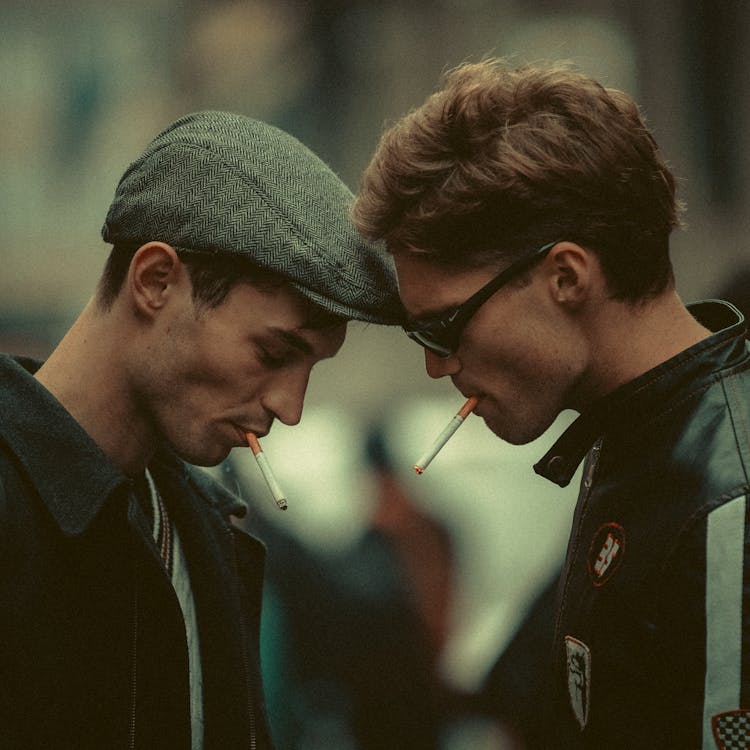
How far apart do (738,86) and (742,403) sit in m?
2.16

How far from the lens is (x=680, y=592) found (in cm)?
191

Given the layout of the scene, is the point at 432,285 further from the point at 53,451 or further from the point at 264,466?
the point at 53,451

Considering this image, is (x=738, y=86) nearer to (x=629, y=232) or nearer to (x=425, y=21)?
(x=425, y=21)

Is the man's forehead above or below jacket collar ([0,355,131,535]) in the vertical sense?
above

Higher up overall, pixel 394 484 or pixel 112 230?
pixel 112 230

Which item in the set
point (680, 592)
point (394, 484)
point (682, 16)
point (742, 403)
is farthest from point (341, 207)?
point (682, 16)

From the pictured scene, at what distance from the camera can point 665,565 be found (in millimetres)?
1947

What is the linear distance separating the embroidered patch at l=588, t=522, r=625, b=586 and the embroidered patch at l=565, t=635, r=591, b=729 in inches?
5.8

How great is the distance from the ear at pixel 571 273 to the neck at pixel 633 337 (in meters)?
0.06

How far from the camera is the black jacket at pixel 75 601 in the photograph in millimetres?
1916

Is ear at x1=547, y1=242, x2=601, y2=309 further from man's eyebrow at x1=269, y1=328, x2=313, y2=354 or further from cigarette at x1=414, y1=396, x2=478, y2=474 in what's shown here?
man's eyebrow at x1=269, y1=328, x2=313, y2=354

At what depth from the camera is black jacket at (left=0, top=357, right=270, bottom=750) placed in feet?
6.29

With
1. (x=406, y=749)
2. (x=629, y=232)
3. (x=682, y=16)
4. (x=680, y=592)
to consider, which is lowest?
(x=406, y=749)

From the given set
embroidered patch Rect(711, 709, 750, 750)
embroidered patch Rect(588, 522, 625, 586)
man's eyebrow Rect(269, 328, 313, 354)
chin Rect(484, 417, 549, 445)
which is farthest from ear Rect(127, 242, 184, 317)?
embroidered patch Rect(711, 709, 750, 750)
